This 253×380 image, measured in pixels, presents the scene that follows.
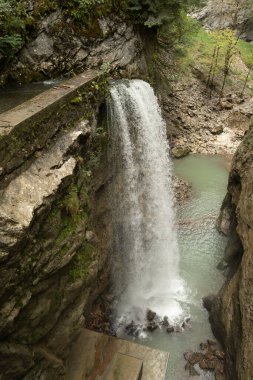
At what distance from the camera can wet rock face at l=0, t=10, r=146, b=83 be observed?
8.00 metres

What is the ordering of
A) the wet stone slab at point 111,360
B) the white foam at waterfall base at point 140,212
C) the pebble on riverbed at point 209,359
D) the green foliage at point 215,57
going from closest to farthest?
the wet stone slab at point 111,360 < the pebble on riverbed at point 209,359 < the white foam at waterfall base at point 140,212 < the green foliage at point 215,57

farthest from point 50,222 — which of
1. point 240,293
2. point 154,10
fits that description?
point 154,10

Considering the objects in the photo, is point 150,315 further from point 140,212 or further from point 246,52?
point 246,52

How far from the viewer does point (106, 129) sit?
725 cm

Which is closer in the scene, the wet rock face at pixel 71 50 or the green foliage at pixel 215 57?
the wet rock face at pixel 71 50

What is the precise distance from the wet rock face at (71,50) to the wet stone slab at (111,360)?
6322 millimetres

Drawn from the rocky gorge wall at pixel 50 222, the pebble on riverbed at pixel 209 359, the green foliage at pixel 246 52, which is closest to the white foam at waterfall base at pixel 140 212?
the rocky gorge wall at pixel 50 222

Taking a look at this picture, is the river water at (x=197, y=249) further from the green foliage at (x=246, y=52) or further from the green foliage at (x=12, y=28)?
the green foliage at (x=246, y=52)

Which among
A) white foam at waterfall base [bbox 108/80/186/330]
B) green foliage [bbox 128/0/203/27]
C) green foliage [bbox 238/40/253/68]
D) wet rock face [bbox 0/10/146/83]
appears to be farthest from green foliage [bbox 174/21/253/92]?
white foam at waterfall base [bbox 108/80/186/330]

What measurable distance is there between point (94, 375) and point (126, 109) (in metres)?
5.70

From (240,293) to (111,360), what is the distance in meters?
2.66

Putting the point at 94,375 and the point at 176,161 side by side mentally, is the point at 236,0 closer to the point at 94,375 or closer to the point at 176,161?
the point at 176,161

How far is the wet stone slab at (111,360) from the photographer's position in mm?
5473

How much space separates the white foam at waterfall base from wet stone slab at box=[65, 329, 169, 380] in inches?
58.8
